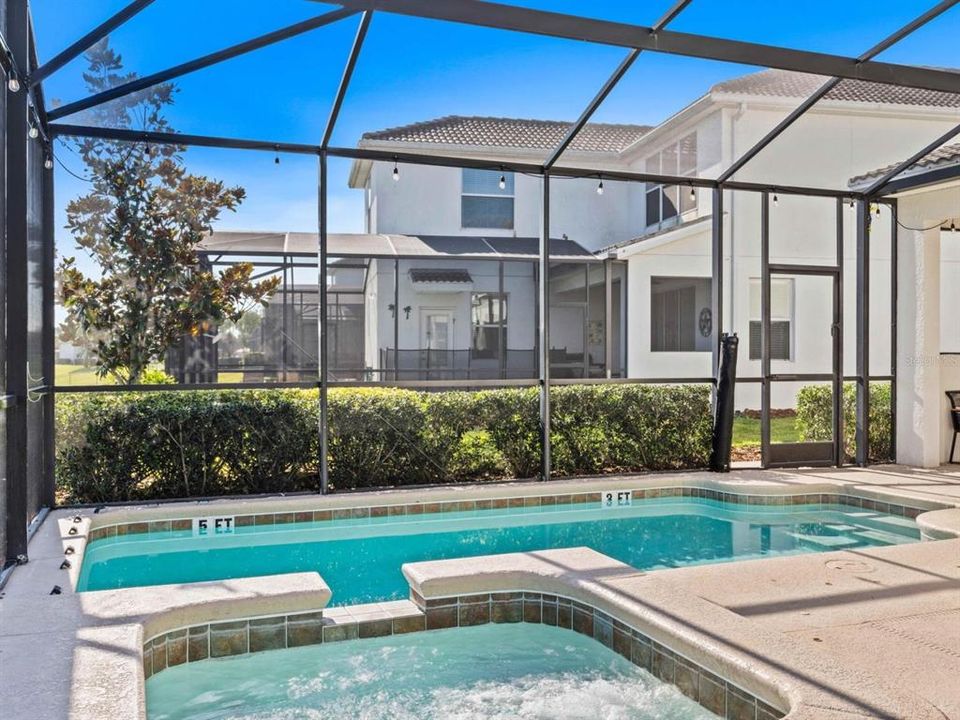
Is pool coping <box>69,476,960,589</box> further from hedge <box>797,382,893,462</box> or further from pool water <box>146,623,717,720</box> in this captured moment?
pool water <box>146,623,717,720</box>

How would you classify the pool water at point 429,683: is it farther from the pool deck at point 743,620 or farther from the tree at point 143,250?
the tree at point 143,250

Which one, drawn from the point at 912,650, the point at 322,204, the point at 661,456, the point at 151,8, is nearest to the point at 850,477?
the point at 661,456

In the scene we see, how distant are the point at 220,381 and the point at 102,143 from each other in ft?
6.93

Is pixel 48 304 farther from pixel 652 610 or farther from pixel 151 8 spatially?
pixel 652 610

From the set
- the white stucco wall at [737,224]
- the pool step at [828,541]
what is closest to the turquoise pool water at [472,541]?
the pool step at [828,541]

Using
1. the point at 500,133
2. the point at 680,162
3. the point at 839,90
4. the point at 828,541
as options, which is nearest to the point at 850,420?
the point at 828,541

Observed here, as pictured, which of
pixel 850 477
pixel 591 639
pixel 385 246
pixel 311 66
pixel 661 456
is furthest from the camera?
pixel 385 246

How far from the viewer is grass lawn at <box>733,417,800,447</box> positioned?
35.2 ft

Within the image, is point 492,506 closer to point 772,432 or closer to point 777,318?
point 777,318

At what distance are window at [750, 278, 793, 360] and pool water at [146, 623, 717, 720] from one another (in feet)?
22.6

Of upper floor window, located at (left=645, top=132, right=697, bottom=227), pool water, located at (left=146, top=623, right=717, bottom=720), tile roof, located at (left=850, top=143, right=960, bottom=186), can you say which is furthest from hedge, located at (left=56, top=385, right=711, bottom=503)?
pool water, located at (left=146, top=623, right=717, bottom=720)

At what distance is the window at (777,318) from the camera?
1038 centimetres

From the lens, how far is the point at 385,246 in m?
13.0

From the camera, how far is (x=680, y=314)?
44.8 feet
